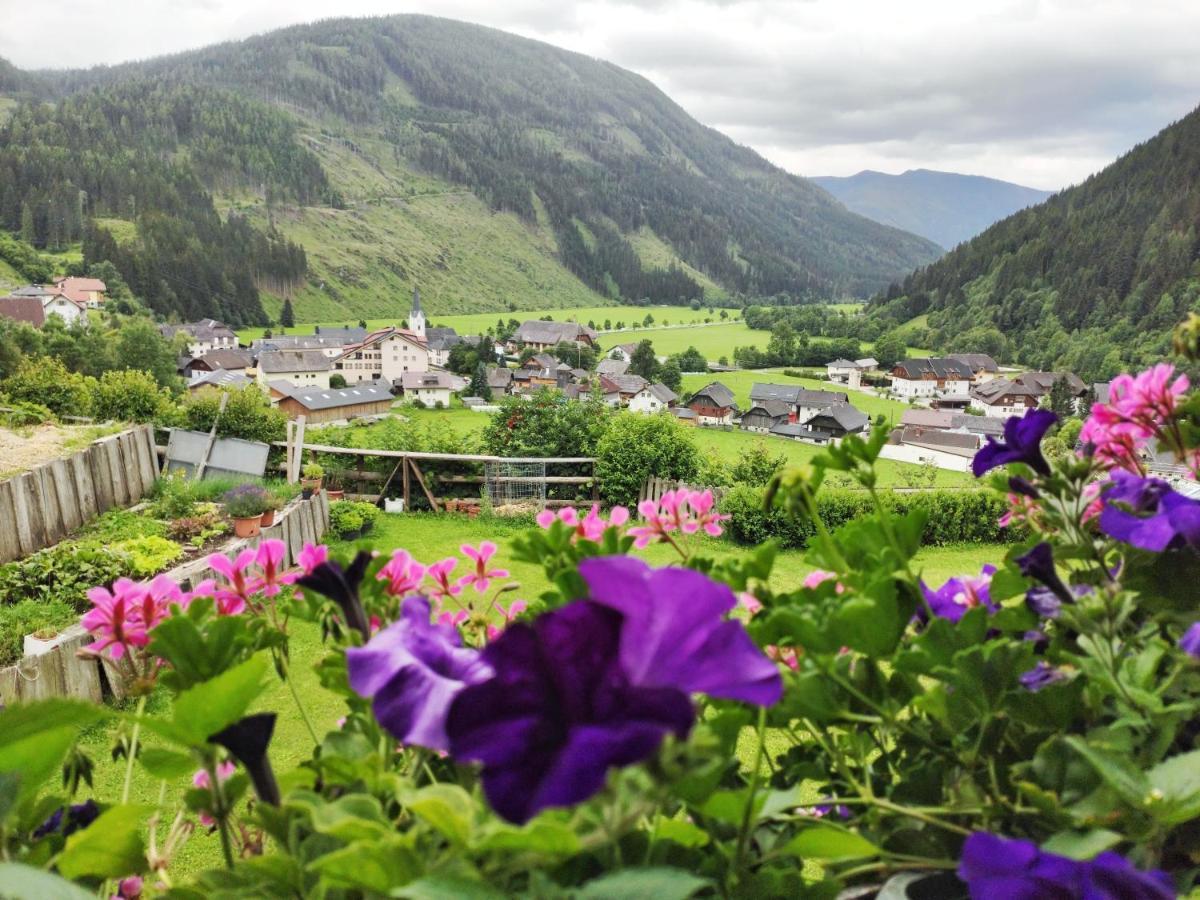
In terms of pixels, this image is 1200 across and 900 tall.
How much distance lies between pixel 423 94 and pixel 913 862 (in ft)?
703

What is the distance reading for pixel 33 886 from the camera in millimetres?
364

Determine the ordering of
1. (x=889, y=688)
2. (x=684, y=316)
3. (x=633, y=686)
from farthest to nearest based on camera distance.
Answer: (x=684, y=316) < (x=889, y=688) < (x=633, y=686)

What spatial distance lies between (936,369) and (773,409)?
84.5 ft

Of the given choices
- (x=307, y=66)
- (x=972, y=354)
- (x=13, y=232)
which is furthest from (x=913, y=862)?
(x=307, y=66)

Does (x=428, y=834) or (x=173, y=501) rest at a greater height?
(x=428, y=834)

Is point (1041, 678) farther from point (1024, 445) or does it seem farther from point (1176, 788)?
point (1024, 445)

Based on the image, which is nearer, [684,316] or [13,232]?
[13,232]

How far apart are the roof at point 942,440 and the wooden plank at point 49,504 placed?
4175 centimetres

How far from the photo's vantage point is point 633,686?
14.3 inches

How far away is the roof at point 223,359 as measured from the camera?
56.2 meters

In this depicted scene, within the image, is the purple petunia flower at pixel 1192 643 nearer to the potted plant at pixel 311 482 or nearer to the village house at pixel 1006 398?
the potted plant at pixel 311 482

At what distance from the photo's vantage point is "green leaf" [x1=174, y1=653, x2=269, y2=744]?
0.46 m

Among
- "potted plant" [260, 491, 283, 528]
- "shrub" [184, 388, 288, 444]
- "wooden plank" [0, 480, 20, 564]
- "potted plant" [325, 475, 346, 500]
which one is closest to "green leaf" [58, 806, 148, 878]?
"wooden plank" [0, 480, 20, 564]

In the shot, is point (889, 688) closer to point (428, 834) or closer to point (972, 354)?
point (428, 834)
